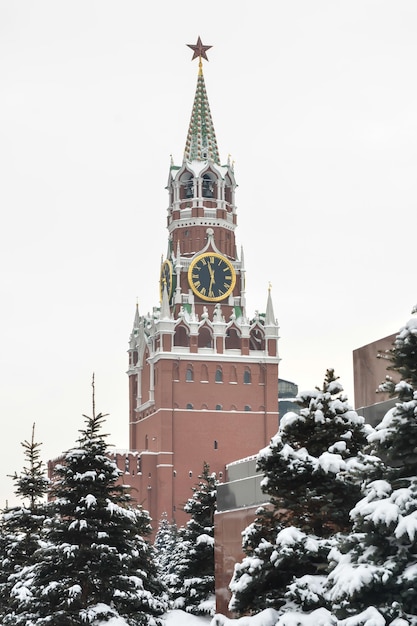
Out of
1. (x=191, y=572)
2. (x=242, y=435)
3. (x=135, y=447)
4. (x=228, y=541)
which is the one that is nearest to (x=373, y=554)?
(x=228, y=541)

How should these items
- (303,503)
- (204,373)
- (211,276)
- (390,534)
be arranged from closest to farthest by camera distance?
(390,534) → (303,503) → (204,373) → (211,276)

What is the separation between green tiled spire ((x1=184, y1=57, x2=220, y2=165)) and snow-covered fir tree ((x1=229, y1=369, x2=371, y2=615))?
329ft

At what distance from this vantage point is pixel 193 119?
400ft

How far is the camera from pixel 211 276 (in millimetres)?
116500

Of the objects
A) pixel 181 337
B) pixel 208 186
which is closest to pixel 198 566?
pixel 181 337

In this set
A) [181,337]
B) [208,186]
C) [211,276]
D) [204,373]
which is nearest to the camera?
[204,373]

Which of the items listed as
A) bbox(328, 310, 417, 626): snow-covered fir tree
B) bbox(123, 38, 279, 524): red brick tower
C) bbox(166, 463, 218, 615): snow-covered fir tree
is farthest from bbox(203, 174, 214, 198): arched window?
bbox(328, 310, 417, 626): snow-covered fir tree

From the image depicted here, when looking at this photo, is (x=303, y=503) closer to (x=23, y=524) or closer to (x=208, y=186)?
(x=23, y=524)

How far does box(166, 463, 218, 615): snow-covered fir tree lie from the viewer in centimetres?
4309

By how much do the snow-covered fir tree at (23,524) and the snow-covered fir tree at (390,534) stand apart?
75.5 ft

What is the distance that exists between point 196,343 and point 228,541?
80.5m

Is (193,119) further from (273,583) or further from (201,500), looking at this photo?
(273,583)

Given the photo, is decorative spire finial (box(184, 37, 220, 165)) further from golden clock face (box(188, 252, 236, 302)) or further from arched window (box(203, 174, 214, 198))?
golden clock face (box(188, 252, 236, 302))

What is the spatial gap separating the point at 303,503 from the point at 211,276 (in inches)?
3765
